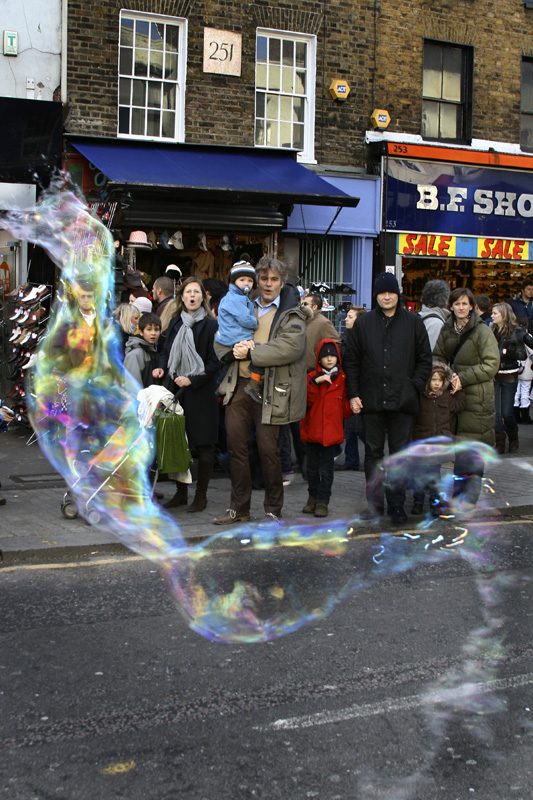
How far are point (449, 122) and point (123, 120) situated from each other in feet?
19.9

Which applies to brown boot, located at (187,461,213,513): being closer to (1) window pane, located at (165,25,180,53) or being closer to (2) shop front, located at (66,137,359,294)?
(2) shop front, located at (66,137,359,294)

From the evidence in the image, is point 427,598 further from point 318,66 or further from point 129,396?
point 318,66

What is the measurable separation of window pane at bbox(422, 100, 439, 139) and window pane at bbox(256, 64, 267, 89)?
3.14 metres

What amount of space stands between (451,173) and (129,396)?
10.9 metres

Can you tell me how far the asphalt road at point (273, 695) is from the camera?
3.32 meters

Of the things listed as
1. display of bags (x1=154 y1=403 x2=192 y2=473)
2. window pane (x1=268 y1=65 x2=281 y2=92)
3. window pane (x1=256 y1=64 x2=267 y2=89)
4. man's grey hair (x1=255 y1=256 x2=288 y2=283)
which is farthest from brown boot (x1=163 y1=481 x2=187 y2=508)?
window pane (x1=268 y1=65 x2=281 y2=92)

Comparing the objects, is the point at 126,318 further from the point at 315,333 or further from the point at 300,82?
the point at 300,82

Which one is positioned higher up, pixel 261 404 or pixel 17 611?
pixel 261 404

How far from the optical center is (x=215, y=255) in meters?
14.4

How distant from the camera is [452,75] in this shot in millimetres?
16422

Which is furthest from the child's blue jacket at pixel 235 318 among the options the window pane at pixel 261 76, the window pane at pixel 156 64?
the window pane at pixel 261 76

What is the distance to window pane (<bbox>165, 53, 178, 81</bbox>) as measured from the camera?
555 inches

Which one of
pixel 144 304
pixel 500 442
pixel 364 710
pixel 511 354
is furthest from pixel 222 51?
pixel 364 710

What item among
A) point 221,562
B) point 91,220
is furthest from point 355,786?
point 91,220
